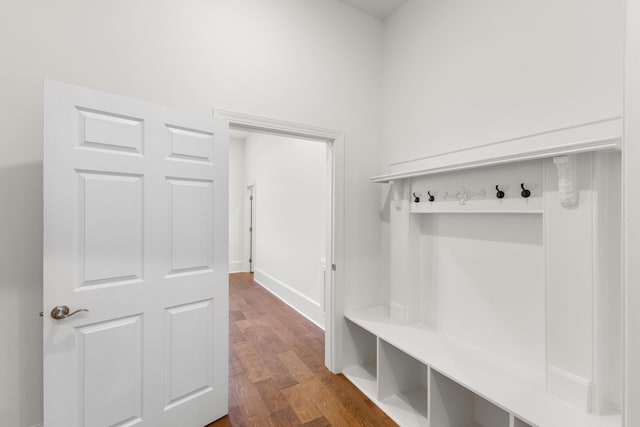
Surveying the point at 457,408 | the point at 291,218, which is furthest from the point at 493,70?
the point at 291,218

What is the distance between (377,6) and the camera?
257 centimetres

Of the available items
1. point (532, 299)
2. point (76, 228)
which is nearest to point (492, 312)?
point (532, 299)

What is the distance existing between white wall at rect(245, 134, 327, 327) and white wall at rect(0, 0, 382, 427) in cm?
75

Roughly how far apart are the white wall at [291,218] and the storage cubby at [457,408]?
166 centimetres

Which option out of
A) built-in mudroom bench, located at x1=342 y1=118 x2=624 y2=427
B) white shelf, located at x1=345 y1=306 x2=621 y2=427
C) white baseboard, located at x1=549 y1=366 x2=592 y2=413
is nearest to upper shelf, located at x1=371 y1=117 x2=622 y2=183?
built-in mudroom bench, located at x1=342 y1=118 x2=624 y2=427

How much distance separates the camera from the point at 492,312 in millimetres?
1845

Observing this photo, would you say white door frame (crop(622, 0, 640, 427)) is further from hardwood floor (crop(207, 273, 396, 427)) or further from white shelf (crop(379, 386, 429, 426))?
hardwood floor (crop(207, 273, 396, 427))

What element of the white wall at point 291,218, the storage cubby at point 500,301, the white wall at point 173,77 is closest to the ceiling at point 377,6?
the white wall at point 173,77

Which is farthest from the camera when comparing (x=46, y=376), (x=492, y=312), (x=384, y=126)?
(x=384, y=126)

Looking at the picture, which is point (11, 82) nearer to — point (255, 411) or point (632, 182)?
point (255, 411)

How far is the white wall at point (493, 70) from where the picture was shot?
1.40 meters

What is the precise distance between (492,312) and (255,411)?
177cm

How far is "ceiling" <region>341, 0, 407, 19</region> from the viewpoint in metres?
2.51

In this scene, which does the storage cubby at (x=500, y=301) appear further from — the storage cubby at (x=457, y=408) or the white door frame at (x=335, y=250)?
the white door frame at (x=335, y=250)
